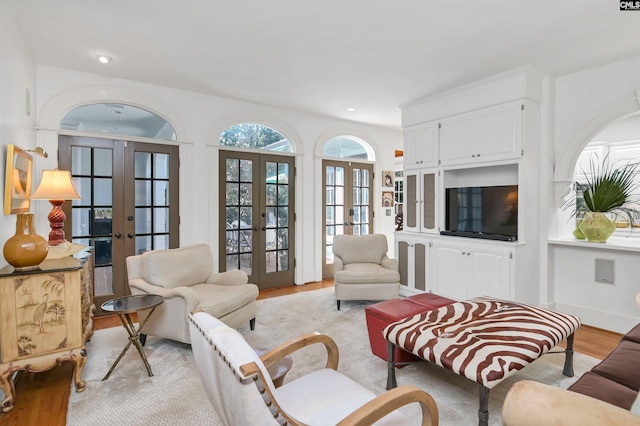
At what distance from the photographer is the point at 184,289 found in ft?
9.34

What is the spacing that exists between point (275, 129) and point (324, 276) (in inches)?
101

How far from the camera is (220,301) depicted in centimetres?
295

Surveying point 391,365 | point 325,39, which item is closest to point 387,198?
point 325,39

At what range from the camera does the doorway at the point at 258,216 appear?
4777mm

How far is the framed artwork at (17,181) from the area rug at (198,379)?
1345 mm

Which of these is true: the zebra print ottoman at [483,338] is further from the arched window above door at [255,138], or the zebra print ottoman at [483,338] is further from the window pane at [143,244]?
A: the arched window above door at [255,138]

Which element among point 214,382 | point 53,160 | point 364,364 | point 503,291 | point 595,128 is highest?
point 595,128

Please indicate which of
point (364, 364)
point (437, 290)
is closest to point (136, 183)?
point (364, 364)

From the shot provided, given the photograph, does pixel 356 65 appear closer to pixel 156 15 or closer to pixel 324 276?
pixel 156 15

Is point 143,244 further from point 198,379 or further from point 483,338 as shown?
point 483,338

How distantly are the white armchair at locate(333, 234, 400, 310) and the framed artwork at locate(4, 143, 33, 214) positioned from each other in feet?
10.1

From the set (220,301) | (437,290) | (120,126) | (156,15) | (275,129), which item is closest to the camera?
(156,15)

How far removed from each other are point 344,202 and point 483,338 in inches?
157

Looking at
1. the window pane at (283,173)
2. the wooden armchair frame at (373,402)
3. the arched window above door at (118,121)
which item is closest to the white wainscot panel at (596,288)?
the wooden armchair frame at (373,402)
